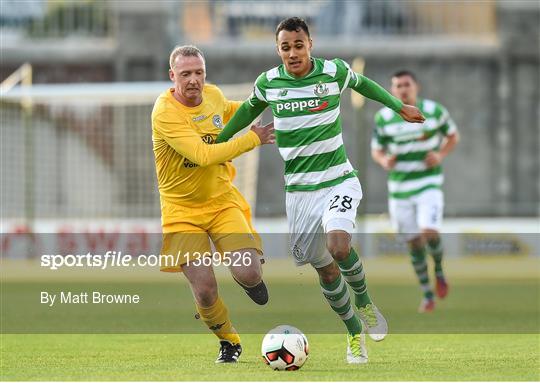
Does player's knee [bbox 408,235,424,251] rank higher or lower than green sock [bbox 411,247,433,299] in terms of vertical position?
higher

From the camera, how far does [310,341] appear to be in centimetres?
1070

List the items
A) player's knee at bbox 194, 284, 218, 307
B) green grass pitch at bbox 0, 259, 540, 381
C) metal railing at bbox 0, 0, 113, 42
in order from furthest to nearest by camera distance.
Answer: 1. metal railing at bbox 0, 0, 113, 42
2. player's knee at bbox 194, 284, 218, 307
3. green grass pitch at bbox 0, 259, 540, 381

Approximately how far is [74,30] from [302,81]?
17.4 meters

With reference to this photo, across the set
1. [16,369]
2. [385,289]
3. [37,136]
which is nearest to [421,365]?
[16,369]

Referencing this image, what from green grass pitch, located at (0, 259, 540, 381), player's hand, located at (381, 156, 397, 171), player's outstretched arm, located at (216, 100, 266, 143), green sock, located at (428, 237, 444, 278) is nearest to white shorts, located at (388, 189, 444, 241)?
green sock, located at (428, 237, 444, 278)

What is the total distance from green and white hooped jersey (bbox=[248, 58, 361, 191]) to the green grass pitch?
51.5 inches

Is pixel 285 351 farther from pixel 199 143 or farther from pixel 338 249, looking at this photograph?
pixel 199 143

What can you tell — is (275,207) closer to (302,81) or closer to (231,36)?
(231,36)

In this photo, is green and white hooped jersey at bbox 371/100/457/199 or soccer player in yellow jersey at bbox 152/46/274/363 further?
green and white hooped jersey at bbox 371/100/457/199

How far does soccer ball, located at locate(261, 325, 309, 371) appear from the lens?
27.5ft

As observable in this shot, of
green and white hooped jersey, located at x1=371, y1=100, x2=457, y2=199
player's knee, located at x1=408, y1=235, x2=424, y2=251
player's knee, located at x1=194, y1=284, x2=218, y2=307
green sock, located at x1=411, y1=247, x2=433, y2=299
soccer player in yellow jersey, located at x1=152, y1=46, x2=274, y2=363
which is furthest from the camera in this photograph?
green and white hooped jersey, located at x1=371, y1=100, x2=457, y2=199

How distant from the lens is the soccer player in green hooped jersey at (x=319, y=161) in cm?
877

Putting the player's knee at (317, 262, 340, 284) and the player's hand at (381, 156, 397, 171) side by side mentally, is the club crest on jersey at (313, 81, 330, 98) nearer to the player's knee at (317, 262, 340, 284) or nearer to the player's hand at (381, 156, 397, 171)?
the player's knee at (317, 262, 340, 284)

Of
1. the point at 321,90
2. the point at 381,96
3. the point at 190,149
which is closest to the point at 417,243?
the point at 381,96
